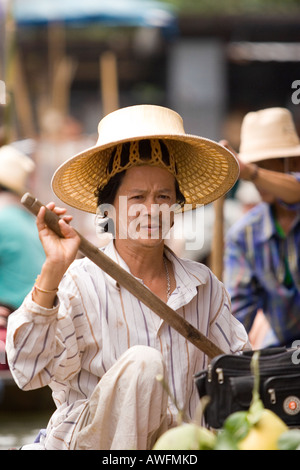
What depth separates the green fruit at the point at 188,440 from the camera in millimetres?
1565

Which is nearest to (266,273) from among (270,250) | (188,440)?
(270,250)

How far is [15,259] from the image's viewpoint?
4641 mm

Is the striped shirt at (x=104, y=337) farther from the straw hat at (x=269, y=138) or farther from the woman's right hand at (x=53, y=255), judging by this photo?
the straw hat at (x=269, y=138)

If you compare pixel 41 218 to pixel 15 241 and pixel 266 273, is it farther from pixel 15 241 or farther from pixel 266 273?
pixel 15 241

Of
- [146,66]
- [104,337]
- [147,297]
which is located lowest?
[146,66]

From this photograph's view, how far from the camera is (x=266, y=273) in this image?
3.84m

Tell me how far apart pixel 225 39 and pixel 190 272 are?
291 inches

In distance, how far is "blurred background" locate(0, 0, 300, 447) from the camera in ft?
27.6

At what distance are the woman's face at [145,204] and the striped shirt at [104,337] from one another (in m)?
0.10

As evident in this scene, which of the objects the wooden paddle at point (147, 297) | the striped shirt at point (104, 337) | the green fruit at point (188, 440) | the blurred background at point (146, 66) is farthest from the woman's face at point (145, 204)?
the blurred background at point (146, 66)

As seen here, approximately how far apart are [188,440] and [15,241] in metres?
3.18

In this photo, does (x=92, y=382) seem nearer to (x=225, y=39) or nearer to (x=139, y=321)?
(x=139, y=321)

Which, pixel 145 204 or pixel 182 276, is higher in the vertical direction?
pixel 145 204

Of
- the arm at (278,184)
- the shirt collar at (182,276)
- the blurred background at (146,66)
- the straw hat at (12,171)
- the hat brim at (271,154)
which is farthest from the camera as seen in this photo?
the blurred background at (146,66)
